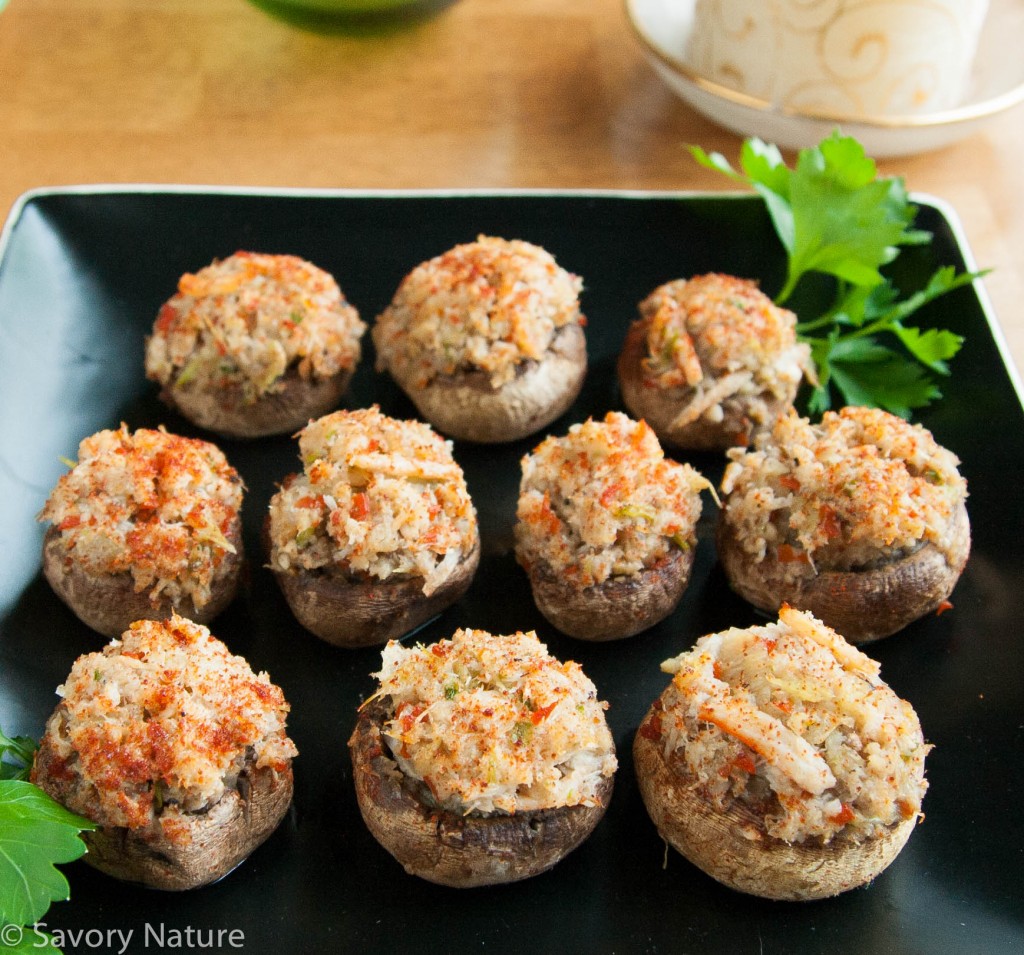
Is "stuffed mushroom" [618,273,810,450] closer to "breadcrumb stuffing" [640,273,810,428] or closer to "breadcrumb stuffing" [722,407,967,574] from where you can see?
"breadcrumb stuffing" [640,273,810,428]

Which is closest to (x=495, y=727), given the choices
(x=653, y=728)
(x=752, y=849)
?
(x=653, y=728)

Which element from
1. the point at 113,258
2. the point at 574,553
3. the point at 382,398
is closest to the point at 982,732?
the point at 574,553

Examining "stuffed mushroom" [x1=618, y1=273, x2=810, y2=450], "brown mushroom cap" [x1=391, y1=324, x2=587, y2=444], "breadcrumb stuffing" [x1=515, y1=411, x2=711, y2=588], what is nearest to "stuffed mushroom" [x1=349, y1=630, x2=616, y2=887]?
"breadcrumb stuffing" [x1=515, y1=411, x2=711, y2=588]

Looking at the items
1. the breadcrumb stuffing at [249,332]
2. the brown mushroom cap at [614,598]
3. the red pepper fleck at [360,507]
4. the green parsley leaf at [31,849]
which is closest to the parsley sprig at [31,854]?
the green parsley leaf at [31,849]

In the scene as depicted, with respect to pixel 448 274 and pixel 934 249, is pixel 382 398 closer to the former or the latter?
pixel 448 274

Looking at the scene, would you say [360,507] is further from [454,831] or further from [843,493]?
[843,493]

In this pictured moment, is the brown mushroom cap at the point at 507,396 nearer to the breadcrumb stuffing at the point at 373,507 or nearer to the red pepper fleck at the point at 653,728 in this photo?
the breadcrumb stuffing at the point at 373,507

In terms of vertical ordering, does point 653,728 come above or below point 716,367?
below
